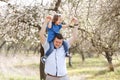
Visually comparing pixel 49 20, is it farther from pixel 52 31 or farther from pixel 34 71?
pixel 34 71

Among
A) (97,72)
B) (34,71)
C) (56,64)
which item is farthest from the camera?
(34,71)

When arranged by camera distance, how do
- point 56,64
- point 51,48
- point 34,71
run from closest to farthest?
point 56,64
point 51,48
point 34,71

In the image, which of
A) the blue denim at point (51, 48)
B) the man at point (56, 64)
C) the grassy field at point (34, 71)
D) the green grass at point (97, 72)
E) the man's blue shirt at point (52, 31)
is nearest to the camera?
the man at point (56, 64)

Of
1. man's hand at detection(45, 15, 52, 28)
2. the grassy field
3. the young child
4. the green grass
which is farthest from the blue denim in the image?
the green grass

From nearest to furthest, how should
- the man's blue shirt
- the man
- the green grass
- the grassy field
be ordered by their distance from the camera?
the man → the man's blue shirt → the grassy field → the green grass

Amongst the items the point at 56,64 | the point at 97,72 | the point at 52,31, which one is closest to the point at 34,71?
the point at 97,72

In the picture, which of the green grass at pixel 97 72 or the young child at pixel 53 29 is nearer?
the young child at pixel 53 29

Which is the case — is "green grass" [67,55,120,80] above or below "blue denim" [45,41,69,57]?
below

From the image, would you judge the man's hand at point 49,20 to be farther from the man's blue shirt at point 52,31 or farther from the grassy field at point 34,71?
the grassy field at point 34,71

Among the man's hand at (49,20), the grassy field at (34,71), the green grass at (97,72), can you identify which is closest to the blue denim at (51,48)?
the man's hand at (49,20)

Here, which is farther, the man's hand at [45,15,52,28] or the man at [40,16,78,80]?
the man's hand at [45,15,52,28]

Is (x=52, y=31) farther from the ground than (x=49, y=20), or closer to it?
closer to it

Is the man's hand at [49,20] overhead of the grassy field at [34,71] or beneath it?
overhead

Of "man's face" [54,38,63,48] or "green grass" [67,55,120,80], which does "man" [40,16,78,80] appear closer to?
"man's face" [54,38,63,48]
